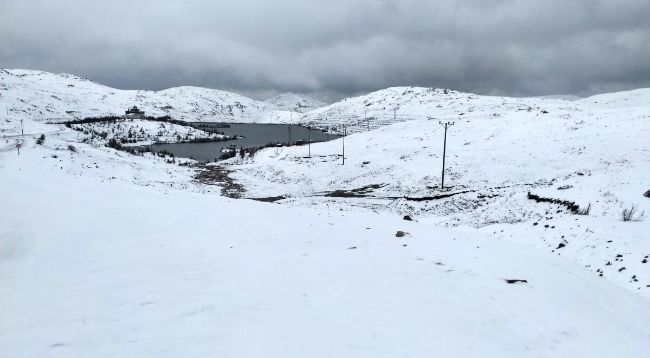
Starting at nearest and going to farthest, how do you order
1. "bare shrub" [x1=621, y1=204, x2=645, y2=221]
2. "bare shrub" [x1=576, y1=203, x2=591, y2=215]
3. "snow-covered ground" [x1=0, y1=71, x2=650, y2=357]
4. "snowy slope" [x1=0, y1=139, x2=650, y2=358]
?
1. "snowy slope" [x1=0, y1=139, x2=650, y2=358]
2. "snow-covered ground" [x1=0, y1=71, x2=650, y2=357]
3. "bare shrub" [x1=621, y1=204, x2=645, y2=221]
4. "bare shrub" [x1=576, y1=203, x2=591, y2=215]

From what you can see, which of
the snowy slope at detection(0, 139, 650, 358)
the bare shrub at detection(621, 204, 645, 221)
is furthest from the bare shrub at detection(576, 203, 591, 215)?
the snowy slope at detection(0, 139, 650, 358)

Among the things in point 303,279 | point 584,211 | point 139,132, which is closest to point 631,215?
point 584,211

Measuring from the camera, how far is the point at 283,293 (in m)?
A: 7.66

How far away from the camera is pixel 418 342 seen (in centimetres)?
550

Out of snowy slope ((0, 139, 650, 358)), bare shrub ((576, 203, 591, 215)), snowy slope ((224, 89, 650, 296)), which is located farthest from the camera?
bare shrub ((576, 203, 591, 215))

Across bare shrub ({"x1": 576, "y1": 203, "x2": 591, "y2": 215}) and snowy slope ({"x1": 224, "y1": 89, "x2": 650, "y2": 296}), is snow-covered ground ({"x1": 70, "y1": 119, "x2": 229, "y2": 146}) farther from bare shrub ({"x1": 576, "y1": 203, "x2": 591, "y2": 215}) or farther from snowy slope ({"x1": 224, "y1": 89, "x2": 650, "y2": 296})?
bare shrub ({"x1": 576, "y1": 203, "x2": 591, "y2": 215})

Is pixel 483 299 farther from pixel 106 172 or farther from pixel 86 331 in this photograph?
pixel 106 172

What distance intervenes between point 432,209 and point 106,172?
45784mm

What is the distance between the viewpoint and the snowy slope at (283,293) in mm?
5566

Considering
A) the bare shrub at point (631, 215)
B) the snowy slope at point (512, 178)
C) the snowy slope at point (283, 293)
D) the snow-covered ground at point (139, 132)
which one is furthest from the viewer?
the snow-covered ground at point (139, 132)

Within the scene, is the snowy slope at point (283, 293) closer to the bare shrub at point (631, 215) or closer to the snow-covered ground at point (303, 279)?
the snow-covered ground at point (303, 279)

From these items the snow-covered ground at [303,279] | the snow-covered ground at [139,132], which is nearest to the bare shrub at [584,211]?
the snow-covered ground at [303,279]

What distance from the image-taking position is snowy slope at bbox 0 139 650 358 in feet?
18.3

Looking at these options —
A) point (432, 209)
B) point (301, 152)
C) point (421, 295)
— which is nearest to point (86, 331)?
point (421, 295)
